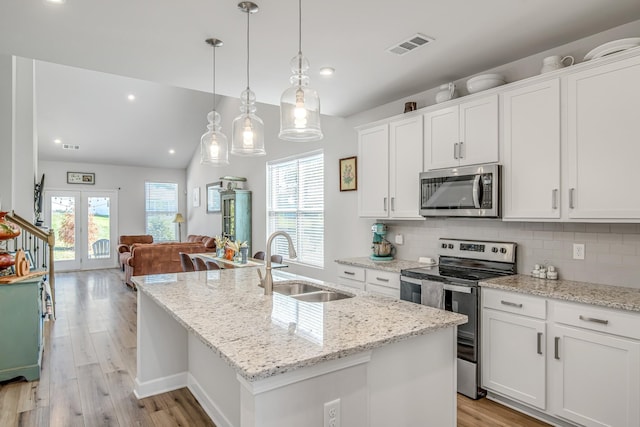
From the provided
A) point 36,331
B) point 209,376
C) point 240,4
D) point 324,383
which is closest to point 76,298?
point 36,331

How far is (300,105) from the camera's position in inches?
84.3

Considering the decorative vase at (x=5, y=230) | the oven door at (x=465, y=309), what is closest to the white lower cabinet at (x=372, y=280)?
the oven door at (x=465, y=309)

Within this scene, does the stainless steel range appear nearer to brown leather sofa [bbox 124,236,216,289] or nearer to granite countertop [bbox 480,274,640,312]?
→ granite countertop [bbox 480,274,640,312]

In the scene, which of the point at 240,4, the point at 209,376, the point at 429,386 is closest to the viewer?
the point at 429,386

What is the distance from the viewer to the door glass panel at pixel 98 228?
32.6ft

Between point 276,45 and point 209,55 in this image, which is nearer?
point 276,45

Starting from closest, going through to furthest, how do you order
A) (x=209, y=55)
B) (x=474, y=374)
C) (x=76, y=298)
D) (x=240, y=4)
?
(x=240, y=4) → (x=474, y=374) → (x=209, y=55) → (x=76, y=298)

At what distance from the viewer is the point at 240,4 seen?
7.34 ft

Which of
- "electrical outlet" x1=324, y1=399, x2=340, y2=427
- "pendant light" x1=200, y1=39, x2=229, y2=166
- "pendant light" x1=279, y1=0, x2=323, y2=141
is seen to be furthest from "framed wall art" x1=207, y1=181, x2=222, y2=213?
"electrical outlet" x1=324, y1=399, x2=340, y2=427

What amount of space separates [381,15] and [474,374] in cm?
258

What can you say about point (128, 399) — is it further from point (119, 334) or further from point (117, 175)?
point (117, 175)

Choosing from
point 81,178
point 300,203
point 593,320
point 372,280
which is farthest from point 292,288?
point 81,178

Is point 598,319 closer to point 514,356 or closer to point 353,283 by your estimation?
point 514,356

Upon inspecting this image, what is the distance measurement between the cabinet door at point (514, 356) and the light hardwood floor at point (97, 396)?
0.19 m
